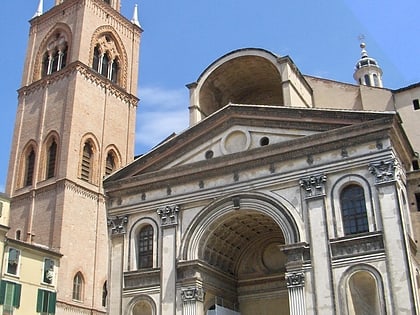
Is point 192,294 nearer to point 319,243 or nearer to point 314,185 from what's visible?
point 319,243

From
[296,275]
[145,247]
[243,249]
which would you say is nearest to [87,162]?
[145,247]

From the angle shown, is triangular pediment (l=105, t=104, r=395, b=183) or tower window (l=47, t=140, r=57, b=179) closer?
triangular pediment (l=105, t=104, r=395, b=183)

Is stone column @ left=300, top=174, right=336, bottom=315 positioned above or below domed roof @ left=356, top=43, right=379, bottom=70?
below

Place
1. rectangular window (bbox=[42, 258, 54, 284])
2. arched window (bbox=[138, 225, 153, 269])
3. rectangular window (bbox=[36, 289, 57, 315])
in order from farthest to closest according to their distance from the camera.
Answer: rectangular window (bbox=[42, 258, 54, 284]) < rectangular window (bbox=[36, 289, 57, 315]) < arched window (bbox=[138, 225, 153, 269])

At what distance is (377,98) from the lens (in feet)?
92.8

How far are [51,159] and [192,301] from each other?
59.5 ft

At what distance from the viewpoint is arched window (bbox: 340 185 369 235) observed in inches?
830

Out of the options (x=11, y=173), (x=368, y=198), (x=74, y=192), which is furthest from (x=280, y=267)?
(x=11, y=173)

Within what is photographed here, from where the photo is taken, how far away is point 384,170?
2100 cm

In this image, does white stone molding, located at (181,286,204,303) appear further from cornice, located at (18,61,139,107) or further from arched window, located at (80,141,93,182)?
cornice, located at (18,61,139,107)

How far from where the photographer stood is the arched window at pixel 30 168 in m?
37.7

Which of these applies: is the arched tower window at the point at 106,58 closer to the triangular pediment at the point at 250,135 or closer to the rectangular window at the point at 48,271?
the rectangular window at the point at 48,271

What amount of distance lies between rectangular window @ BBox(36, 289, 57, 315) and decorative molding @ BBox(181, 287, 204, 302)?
9.11 metres

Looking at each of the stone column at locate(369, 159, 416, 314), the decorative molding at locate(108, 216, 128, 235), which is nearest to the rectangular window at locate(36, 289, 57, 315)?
the decorative molding at locate(108, 216, 128, 235)
